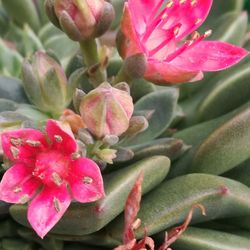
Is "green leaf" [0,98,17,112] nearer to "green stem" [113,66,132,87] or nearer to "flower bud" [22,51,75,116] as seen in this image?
"flower bud" [22,51,75,116]

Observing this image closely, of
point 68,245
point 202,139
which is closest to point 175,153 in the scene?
point 202,139

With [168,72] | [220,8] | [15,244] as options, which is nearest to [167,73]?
[168,72]

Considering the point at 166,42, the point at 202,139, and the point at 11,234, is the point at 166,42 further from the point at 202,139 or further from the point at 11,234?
the point at 11,234

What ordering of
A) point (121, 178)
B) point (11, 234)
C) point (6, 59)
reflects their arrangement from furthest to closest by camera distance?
1. point (6, 59)
2. point (11, 234)
3. point (121, 178)

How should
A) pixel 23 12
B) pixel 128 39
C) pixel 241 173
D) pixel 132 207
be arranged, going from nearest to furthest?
1. pixel 132 207
2. pixel 128 39
3. pixel 241 173
4. pixel 23 12

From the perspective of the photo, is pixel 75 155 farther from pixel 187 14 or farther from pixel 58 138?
pixel 187 14

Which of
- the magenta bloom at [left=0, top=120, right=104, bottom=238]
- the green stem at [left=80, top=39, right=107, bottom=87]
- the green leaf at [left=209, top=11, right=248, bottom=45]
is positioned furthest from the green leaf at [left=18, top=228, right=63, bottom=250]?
the green leaf at [left=209, top=11, right=248, bottom=45]
